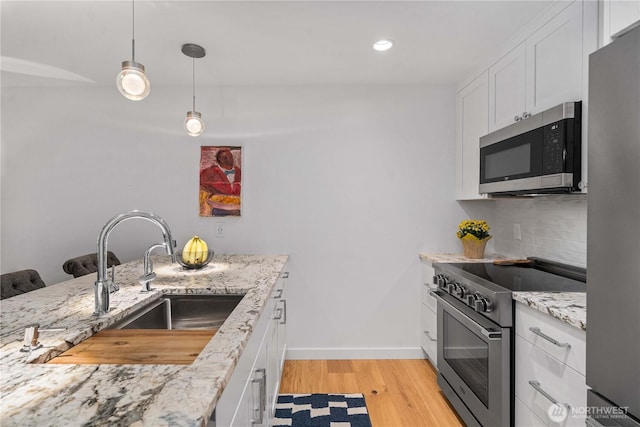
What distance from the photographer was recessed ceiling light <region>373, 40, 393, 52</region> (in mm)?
2279

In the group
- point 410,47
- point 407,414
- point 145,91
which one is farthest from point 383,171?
point 145,91

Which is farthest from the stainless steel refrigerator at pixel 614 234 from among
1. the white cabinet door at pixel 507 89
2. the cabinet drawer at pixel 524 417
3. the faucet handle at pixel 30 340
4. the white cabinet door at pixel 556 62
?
the faucet handle at pixel 30 340

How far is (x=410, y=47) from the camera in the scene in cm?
236

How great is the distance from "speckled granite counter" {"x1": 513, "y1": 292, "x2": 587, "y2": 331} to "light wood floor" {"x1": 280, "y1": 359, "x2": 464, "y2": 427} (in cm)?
107

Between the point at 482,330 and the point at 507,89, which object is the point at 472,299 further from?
the point at 507,89

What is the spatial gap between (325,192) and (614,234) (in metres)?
2.28

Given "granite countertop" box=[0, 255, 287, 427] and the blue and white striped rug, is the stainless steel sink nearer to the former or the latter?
"granite countertop" box=[0, 255, 287, 427]

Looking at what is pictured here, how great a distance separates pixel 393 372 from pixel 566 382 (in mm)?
1657

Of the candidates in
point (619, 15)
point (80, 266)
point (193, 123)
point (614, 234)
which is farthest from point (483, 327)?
point (80, 266)

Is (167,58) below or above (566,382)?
above

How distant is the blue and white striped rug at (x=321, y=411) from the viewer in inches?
83.3

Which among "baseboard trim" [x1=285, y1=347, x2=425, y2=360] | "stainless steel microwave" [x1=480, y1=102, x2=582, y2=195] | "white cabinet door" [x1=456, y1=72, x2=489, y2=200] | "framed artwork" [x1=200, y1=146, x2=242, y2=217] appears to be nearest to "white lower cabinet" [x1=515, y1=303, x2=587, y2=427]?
"stainless steel microwave" [x1=480, y1=102, x2=582, y2=195]

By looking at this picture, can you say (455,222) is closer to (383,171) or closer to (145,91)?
(383,171)

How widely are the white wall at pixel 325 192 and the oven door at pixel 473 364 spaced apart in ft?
2.57
